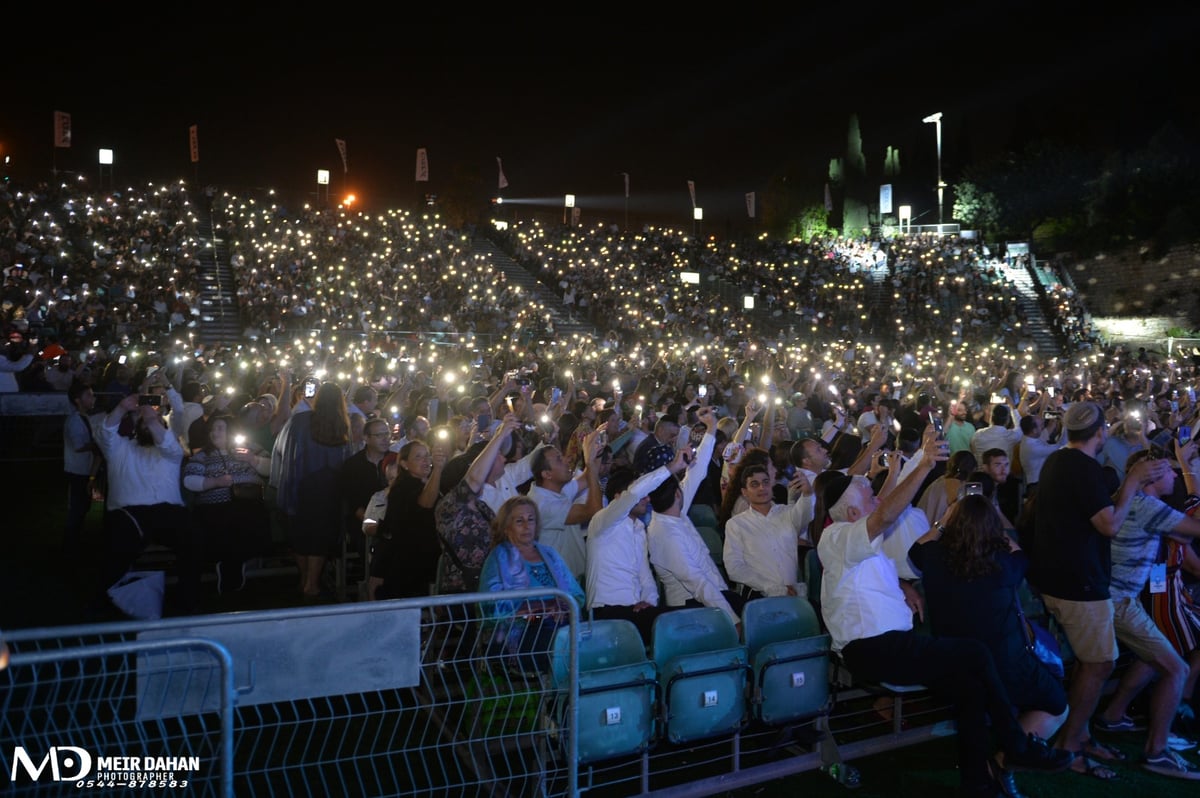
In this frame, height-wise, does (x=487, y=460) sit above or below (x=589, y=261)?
below

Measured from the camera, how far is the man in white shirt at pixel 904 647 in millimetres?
3979

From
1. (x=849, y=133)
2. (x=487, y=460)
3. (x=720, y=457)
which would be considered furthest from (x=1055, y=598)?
(x=849, y=133)

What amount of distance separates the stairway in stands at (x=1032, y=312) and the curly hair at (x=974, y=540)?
91.1 ft

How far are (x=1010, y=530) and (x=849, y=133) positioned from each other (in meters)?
84.5

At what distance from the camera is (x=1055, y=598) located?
4613mm

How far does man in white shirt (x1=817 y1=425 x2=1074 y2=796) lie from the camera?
3.98m

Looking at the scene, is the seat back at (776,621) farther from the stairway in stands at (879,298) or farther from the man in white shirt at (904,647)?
the stairway in stands at (879,298)

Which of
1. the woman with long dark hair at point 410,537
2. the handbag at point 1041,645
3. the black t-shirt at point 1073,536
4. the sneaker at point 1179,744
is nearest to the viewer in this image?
the handbag at point 1041,645

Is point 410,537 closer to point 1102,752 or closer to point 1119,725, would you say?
point 1102,752

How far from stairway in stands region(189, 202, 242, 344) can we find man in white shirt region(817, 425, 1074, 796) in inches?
746

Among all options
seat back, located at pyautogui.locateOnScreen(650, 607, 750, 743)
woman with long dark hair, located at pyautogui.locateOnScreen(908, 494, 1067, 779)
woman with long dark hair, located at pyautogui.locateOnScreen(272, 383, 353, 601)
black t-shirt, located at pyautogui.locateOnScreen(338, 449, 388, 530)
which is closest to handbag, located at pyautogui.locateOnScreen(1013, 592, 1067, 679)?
woman with long dark hair, located at pyautogui.locateOnScreen(908, 494, 1067, 779)

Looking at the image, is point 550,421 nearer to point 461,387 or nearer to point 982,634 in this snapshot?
point 461,387

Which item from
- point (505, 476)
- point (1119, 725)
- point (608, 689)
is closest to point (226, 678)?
point (608, 689)
